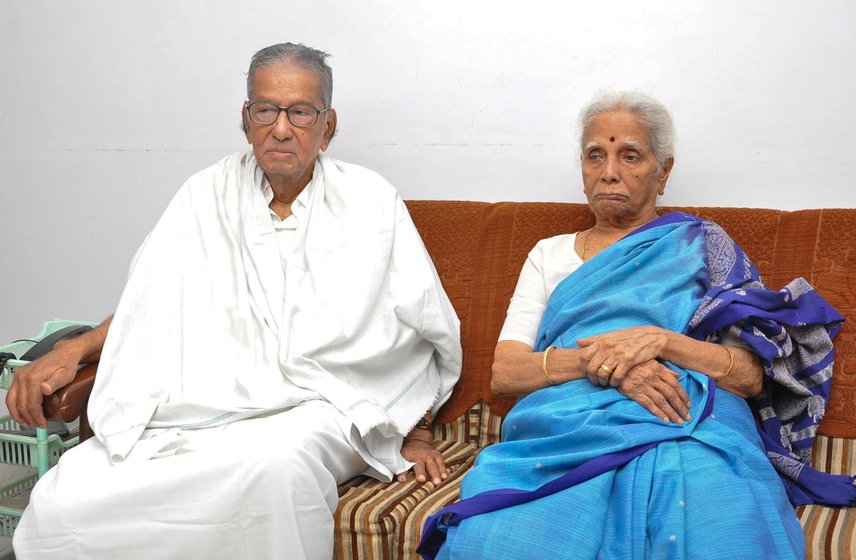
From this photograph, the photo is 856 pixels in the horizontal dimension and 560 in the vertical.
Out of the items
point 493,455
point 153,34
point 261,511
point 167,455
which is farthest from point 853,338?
point 153,34

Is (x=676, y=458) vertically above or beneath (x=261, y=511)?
above

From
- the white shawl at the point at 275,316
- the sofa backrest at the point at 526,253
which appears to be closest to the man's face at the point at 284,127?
the white shawl at the point at 275,316

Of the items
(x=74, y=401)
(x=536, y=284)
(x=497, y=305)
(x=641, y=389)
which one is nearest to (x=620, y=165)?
(x=536, y=284)

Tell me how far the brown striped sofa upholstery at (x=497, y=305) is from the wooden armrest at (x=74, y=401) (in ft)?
2.36

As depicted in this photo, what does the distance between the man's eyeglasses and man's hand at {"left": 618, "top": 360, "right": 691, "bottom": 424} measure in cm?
118

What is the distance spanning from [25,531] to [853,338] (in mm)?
2162

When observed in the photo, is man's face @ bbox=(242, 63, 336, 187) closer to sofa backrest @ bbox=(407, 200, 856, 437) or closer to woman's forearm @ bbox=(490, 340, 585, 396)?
sofa backrest @ bbox=(407, 200, 856, 437)

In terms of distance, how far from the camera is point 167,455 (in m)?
2.16

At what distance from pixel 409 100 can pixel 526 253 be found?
0.75 meters

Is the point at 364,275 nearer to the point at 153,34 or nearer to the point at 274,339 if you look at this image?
the point at 274,339

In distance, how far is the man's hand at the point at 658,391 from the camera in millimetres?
2025

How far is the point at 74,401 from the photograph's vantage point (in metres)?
2.28

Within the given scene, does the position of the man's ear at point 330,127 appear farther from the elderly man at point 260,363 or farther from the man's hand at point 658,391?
the man's hand at point 658,391

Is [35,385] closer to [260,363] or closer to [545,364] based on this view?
[260,363]
